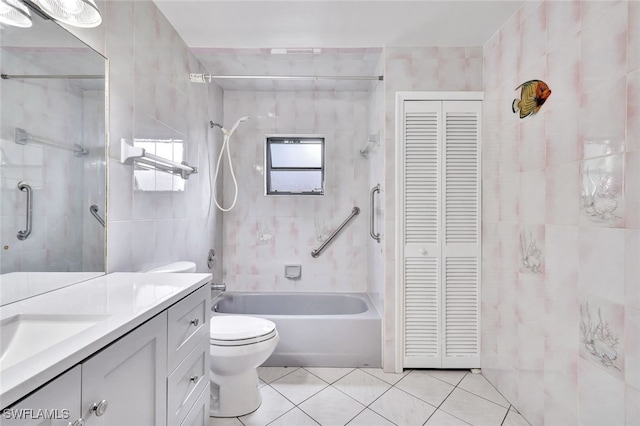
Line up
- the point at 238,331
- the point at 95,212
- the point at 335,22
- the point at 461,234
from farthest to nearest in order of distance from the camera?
the point at 461,234 → the point at 335,22 → the point at 238,331 → the point at 95,212

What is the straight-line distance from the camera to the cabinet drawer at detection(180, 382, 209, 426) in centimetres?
120

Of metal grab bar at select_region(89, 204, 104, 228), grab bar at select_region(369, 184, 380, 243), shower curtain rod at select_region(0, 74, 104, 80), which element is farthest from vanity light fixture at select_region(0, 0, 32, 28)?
grab bar at select_region(369, 184, 380, 243)

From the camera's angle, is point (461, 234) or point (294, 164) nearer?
point (461, 234)

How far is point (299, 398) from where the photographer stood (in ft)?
6.04

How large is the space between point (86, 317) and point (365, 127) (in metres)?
2.59

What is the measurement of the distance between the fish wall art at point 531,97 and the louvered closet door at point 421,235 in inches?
20.0

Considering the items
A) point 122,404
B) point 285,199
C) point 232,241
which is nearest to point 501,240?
point 285,199

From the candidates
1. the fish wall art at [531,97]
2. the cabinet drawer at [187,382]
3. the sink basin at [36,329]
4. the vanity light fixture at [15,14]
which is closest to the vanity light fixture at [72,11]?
the vanity light fixture at [15,14]

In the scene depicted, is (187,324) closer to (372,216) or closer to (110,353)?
(110,353)

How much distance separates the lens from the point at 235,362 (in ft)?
5.38

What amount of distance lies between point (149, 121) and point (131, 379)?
1342 millimetres

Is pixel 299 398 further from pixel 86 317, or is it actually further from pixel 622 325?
pixel 622 325

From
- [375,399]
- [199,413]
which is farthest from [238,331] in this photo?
[375,399]

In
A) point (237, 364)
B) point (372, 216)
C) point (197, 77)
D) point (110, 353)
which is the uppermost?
point (197, 77)
